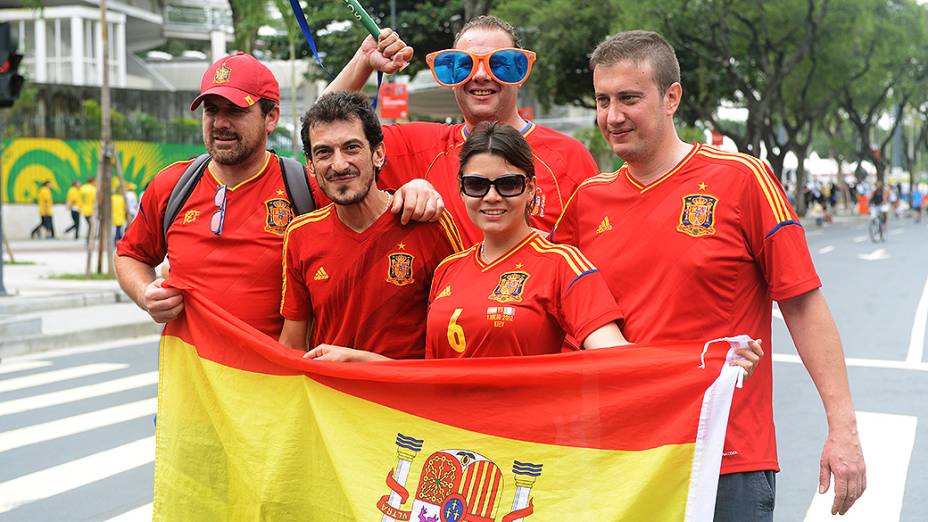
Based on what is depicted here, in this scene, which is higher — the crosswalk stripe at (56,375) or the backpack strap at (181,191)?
the backpack strap at (181,191)

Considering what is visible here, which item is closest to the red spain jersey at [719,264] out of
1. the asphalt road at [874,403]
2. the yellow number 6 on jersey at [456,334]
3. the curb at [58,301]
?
the yellow number 6 on jersey at [456,334]

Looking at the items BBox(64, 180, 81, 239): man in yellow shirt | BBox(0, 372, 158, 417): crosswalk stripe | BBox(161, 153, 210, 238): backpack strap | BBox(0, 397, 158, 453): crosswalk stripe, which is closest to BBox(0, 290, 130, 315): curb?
BBox(0, 372, 158, 417): crosswalk stripe

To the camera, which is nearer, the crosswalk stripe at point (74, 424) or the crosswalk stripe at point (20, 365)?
the crosswalk stripe at point (74, 424)

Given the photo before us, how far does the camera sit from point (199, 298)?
4.08m

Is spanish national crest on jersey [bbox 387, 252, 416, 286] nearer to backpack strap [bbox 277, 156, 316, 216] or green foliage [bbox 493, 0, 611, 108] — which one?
backpack strap [bbox 277, 156, 316, 216]

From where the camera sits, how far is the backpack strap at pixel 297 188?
167 inches

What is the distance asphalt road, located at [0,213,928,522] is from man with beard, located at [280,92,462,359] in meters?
2.99

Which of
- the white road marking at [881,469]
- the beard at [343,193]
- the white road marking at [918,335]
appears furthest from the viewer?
the white road marking at [918,335]

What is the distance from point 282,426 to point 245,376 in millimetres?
262

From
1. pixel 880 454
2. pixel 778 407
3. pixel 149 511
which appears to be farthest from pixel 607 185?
pixel 778 407

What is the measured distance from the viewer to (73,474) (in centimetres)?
717

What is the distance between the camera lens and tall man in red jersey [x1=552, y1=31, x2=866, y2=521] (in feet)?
10.3

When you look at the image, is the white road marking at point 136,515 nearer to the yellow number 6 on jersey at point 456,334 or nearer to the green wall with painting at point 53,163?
the yellow number 6 on jersey at point 456,334

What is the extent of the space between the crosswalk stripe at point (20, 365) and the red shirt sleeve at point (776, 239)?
31.4 ft
